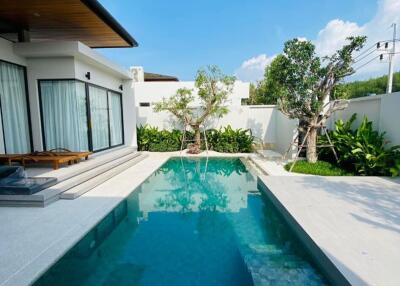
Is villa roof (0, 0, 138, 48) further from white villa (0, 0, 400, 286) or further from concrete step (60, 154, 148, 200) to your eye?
concrete step (60, 154, 148, 200)

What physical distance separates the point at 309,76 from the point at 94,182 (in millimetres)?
7190

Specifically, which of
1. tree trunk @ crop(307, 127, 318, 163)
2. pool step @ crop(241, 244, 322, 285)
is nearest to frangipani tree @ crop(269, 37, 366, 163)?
tree trunk @ crop(307, 127, 318, 163)

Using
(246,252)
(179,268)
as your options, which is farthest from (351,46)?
(179,268)

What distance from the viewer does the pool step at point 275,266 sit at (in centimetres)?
281

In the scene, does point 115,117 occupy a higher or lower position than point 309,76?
lower

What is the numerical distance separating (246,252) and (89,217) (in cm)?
279

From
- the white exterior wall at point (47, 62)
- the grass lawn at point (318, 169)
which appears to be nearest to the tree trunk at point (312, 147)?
the grass lawn at point (318, 169)

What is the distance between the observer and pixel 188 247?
3.65 meters

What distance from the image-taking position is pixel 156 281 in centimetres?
287

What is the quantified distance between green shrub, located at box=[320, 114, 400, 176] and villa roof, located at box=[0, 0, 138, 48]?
7.94 m

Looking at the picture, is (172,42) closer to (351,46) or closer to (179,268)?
(351,46)

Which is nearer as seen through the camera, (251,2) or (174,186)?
(174,186)

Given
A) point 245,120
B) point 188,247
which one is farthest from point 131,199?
point 245,120

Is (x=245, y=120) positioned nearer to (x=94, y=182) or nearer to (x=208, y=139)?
(x=208, y=139)
